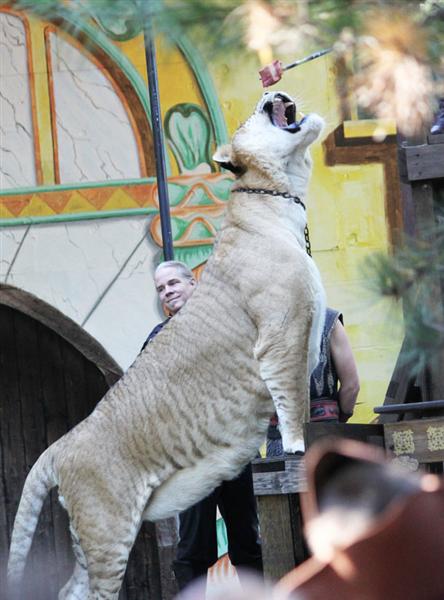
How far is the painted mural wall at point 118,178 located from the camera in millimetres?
6660

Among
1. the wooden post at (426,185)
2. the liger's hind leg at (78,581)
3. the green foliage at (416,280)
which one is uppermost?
the wooden post at (426,185)

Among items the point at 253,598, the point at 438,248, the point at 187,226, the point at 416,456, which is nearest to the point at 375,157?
the point at 187,226

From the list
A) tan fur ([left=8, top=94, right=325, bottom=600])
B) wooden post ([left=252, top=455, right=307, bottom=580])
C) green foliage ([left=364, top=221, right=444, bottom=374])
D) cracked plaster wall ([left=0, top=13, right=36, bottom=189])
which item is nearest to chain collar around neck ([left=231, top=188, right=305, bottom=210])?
tan fur ([left=8, top=94, right=325, bottom=600])

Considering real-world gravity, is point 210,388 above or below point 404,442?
above

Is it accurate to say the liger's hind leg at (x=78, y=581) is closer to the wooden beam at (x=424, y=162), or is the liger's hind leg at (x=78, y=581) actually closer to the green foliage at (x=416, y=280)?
the wooden beam at (x=424, y=162)

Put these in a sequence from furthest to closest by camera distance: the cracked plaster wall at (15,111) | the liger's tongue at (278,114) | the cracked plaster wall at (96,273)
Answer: the cracked plaster wall at (15,111) < the cracked plaster wall at (96,273) < the liger's tongue at (278,114)

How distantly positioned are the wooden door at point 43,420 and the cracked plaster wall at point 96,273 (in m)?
0.76

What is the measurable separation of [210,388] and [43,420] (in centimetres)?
313

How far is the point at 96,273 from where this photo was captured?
6820 millimetres

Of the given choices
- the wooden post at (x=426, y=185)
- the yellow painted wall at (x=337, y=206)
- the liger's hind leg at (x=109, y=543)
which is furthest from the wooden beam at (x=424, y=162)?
the yellow painted wall at (x=337, y=206)

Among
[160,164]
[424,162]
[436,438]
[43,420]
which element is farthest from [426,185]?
[43,420]

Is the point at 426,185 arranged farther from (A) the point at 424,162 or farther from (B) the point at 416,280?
(B) the point at 416,280

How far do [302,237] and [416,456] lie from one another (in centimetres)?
124

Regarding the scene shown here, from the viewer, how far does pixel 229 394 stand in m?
4.71
